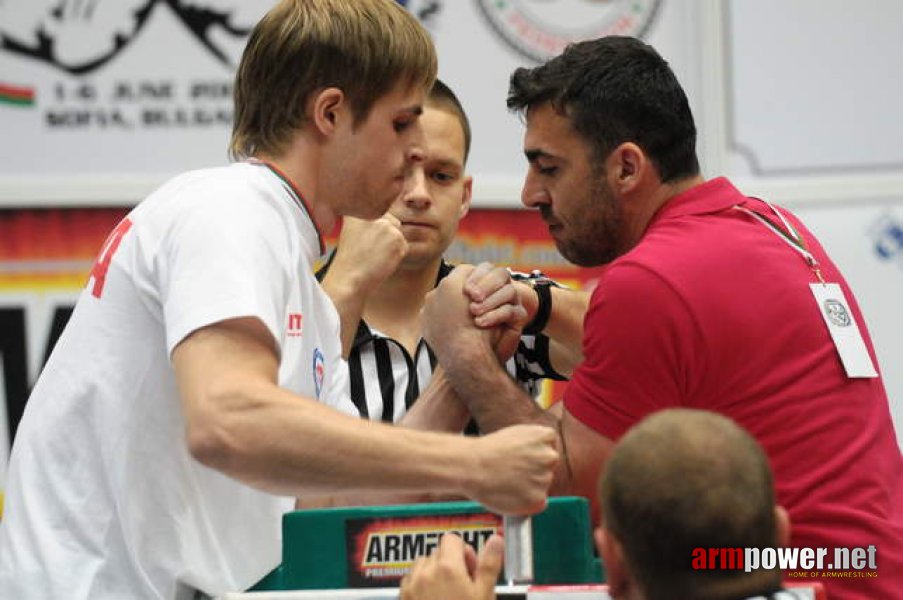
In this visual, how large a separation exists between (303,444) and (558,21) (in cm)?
304

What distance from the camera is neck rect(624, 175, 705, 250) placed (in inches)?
115

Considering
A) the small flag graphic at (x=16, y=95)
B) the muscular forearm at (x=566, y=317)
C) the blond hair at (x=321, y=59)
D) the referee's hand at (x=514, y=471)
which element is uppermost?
the small flag graphic at (x=16, y=95)

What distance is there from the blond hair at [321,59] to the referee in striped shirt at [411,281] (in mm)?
844

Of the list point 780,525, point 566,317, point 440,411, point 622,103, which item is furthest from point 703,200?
point 780,525

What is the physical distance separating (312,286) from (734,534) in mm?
886

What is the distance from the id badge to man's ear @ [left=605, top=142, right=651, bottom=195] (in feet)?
1.52

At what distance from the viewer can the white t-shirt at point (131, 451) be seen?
198 cm

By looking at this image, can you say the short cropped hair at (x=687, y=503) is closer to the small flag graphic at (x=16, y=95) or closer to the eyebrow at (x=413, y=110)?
the eyebrow at (x=413, y=110)

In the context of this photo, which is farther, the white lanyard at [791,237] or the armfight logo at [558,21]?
the armfight logo at [558,21]

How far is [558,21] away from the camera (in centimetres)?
451

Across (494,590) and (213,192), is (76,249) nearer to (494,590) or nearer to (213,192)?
(213,192)

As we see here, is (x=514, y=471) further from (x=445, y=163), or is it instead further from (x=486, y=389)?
(x=445, y=163)

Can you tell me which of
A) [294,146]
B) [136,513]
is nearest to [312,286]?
[294,146]

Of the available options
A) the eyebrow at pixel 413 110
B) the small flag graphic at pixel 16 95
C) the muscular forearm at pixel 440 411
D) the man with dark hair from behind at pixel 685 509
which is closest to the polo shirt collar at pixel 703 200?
the muscular forearm at pixel 440 411
